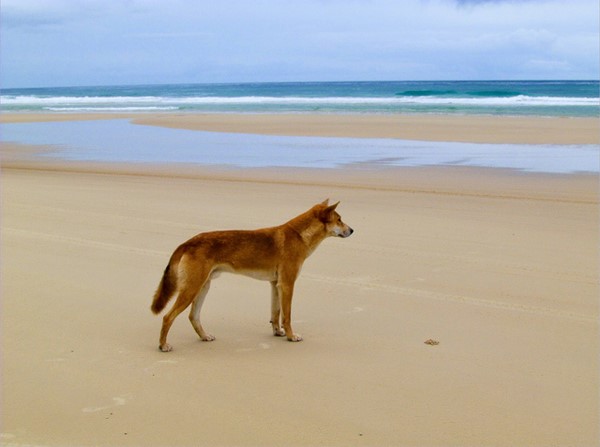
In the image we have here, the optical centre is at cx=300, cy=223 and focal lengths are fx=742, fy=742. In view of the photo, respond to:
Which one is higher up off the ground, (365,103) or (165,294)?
(365,103)

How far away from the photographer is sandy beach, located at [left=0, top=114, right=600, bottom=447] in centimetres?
461

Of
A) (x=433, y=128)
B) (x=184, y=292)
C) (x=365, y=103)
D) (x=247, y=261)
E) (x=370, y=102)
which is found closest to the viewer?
(x=184, y=292)

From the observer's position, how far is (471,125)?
3122 centimetres

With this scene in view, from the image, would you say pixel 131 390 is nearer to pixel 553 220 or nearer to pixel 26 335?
pixel 26 335

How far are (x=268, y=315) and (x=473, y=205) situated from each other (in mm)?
6219

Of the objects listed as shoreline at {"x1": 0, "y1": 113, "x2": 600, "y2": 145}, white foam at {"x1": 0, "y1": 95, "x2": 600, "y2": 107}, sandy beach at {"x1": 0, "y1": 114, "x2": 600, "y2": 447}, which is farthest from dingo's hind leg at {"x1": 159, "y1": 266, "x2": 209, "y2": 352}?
white foam at {"x1": 0, "y1": 95, "x2": 600, "y2": 107}

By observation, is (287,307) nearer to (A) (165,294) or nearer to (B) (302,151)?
(A) (165,294)

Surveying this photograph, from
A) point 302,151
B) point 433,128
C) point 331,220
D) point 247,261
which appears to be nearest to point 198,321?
point 247,261

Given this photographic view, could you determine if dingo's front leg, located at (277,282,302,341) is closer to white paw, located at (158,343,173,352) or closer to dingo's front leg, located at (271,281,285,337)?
dingo's front leg, located at (271,281,285,337)

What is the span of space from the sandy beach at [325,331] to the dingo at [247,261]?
28cm

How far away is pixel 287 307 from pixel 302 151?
15375 mm

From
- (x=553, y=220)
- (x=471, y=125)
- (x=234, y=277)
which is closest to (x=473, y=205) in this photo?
(x=553, y=220)

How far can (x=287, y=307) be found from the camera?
245 inches

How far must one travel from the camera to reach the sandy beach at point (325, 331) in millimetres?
4613
